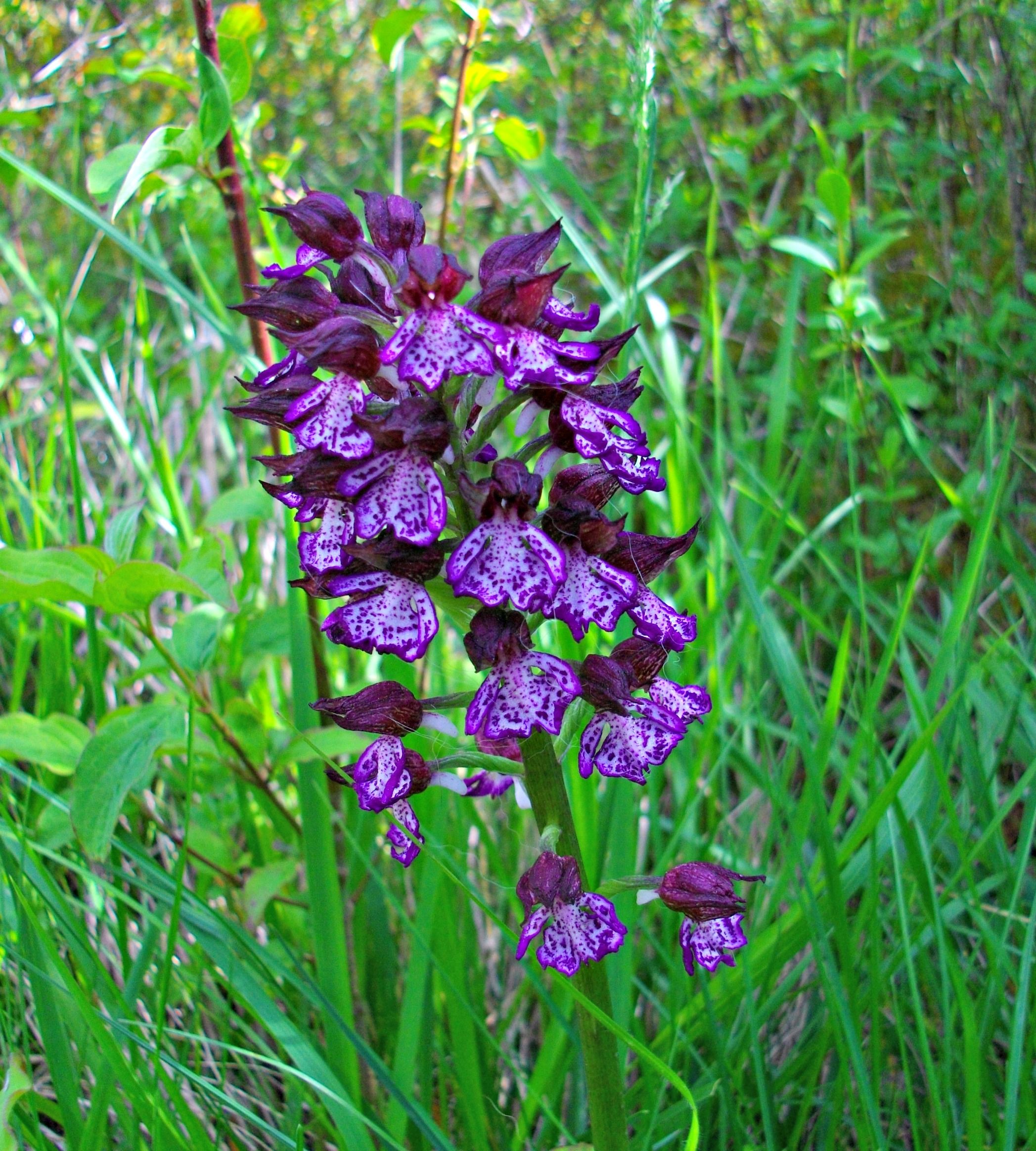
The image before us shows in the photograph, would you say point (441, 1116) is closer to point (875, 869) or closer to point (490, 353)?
point (875, 869)

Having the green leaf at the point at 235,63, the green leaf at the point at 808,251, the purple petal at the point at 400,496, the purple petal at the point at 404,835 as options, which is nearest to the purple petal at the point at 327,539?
the purple petal at the point at 400,496

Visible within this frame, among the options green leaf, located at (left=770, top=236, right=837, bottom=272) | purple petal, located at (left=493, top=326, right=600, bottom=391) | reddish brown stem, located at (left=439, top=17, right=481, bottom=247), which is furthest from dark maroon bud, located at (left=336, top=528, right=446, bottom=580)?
green leaf, located at (left=770, top=236, right=837, bottom=272)

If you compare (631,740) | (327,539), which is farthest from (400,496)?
(631,740)

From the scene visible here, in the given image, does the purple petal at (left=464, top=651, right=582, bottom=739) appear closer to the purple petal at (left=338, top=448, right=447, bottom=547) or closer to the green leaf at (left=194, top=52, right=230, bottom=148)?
the purple petal at (left=338, top=448, right=447, bottom=547)

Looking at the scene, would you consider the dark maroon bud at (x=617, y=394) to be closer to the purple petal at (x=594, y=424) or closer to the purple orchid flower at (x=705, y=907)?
the purple petal at (x=594, y=424)

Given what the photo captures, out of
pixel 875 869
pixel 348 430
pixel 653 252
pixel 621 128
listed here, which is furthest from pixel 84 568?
pixel 621 128
